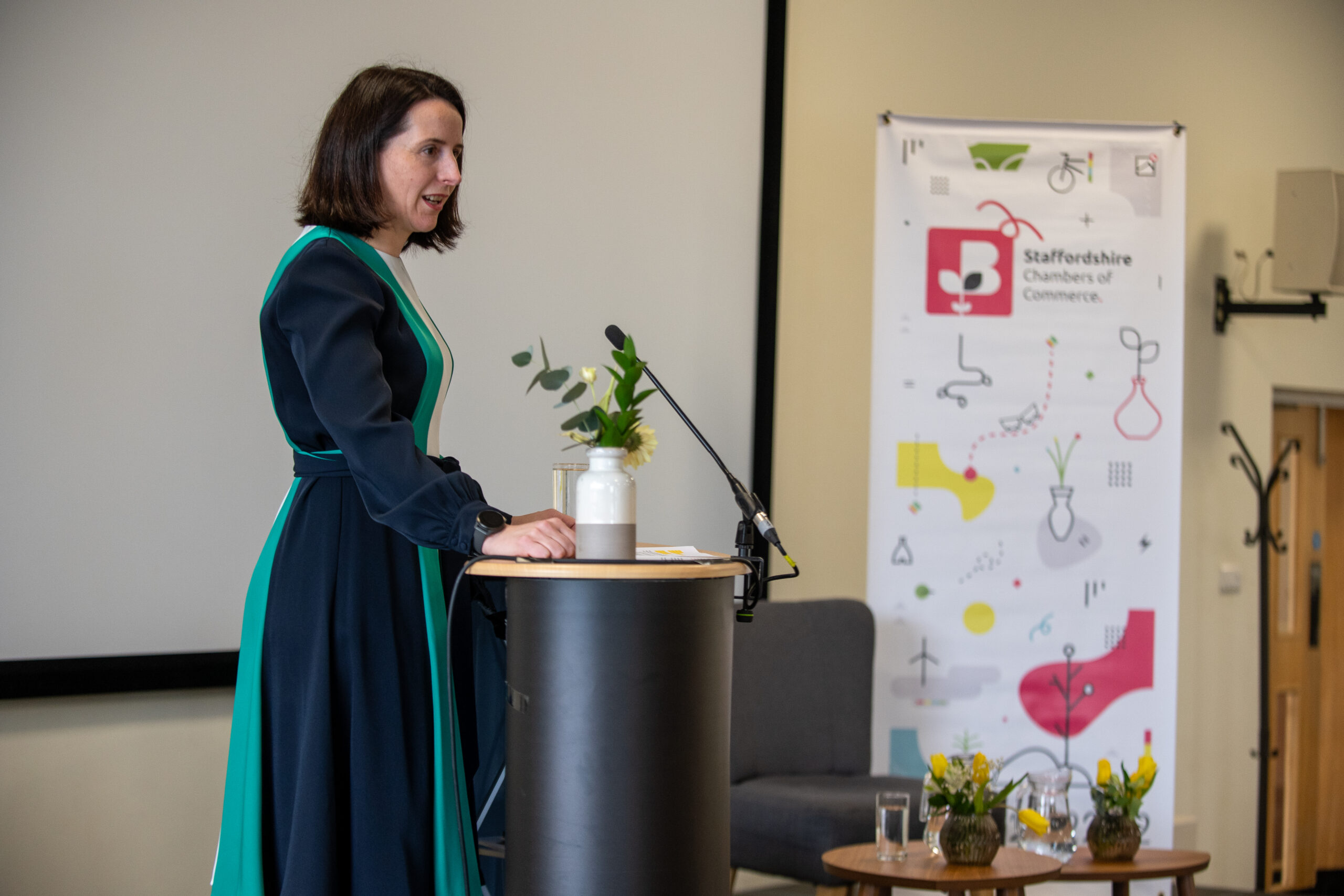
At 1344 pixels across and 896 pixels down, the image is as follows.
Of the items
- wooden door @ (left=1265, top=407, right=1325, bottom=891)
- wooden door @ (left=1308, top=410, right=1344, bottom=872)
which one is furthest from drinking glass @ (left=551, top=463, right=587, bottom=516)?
wooden door @ (left=1308, top=410, right=1344, bottom=872)

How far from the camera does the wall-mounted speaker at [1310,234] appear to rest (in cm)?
394

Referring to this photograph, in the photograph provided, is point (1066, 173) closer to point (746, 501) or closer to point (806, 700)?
point (806, 700)

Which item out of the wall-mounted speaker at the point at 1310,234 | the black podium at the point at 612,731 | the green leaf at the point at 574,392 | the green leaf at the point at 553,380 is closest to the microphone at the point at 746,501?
the black podium at the point at 612,731

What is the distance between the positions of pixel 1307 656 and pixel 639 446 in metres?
4.05

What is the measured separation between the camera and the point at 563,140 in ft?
10.8

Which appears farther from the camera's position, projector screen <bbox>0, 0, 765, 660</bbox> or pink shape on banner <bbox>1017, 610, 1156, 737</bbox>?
pink shape on banner <bbox>1017, 610, 1156, 737</bbox>

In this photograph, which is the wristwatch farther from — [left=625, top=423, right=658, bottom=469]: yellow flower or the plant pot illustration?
the plant pot illustration

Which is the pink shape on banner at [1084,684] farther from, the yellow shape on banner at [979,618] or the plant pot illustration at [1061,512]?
the plant pot illustration at [1061,512]

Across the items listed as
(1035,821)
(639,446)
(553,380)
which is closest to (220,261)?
(553,380)

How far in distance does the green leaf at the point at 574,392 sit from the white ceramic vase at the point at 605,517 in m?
Result: 1.22

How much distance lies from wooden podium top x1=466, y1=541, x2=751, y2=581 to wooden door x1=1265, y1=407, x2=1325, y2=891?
3.81 meters

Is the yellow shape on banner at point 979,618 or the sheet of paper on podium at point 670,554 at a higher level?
the sheet of paper on podium at point 670,554

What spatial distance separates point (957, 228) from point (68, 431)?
248 centimetres

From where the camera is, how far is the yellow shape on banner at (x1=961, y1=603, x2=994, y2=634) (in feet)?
11.4
